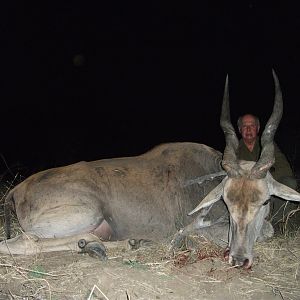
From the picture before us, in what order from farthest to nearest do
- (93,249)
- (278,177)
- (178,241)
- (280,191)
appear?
(278,177) < (178,241) < (280,191) < (93,249)

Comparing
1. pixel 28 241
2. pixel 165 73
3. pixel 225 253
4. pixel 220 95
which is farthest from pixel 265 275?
pixel 165 73

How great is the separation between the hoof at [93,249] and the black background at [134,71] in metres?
9.74

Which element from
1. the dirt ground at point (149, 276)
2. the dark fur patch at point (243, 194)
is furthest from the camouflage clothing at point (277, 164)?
the dark fur patch at point (243, 194)

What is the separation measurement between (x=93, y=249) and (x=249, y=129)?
110 inches

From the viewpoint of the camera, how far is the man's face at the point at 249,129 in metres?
6.55

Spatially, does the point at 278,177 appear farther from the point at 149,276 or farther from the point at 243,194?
the point at 149,276

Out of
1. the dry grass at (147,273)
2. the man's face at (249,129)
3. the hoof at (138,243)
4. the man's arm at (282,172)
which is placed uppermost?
the man's face at (249,129)

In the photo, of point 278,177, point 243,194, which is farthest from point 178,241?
point 278,177

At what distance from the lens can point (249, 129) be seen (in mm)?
6566

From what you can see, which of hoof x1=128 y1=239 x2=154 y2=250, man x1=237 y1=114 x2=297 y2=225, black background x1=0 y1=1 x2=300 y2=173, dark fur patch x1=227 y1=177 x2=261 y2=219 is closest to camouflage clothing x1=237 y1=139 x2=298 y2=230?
man x1=237 y1=114 x2=297 y2=225

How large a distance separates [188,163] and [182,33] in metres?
31.5

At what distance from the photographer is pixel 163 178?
5668 millimetres

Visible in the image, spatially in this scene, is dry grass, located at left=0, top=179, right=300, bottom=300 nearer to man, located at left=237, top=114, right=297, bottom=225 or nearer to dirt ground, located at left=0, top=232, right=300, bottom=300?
dirt ground, located at left=0, top=232, right=300, bottom=300

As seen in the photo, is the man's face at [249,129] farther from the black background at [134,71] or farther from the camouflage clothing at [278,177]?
the black background at [134,71]
